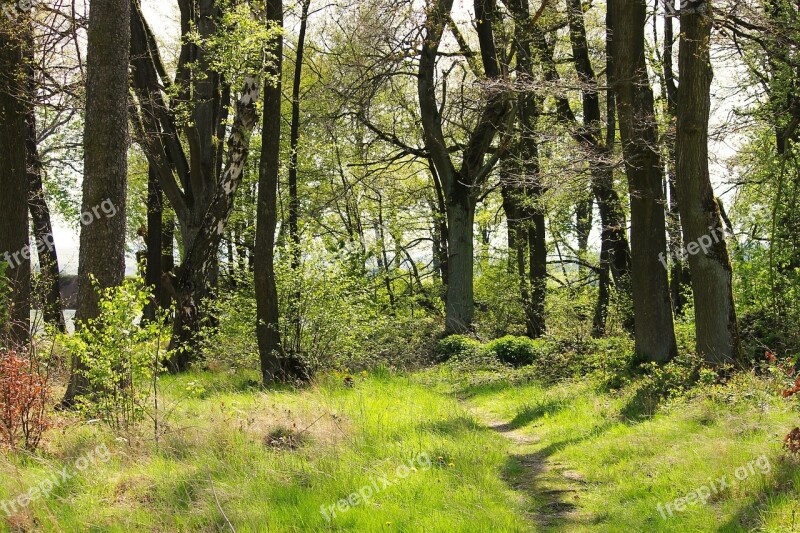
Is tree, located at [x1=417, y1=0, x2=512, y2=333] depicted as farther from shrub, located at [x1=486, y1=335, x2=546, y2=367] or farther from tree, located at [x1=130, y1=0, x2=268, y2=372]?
tree, located at [x1=130, y1=0, x2=268, y2=372]

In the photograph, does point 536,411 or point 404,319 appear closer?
point 536,411

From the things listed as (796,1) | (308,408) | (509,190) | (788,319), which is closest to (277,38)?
(308,408)

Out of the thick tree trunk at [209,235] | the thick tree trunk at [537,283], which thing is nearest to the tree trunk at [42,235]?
the thick tree trunk at [209,235]

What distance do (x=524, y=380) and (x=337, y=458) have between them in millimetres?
7536

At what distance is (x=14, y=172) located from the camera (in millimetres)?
11227

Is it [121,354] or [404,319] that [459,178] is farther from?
[121,354]

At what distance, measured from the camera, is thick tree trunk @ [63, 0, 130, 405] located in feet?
27.3

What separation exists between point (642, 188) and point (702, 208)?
7.00ft

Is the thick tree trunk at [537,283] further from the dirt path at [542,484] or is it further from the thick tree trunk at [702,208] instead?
the dirt path at [542,484]

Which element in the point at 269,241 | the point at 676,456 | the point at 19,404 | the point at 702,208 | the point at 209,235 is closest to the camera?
the point at 676,456

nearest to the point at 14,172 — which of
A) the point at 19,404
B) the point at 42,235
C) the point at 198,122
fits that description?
the point at 198,122

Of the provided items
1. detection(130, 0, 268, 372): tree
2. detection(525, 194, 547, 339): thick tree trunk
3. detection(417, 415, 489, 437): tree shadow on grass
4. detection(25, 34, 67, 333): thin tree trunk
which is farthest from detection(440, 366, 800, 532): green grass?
detection(25, 34, 67, 333): thin tree trunk

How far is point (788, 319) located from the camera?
11.6 metres

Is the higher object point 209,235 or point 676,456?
point 209,235
